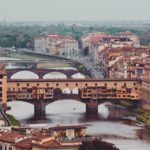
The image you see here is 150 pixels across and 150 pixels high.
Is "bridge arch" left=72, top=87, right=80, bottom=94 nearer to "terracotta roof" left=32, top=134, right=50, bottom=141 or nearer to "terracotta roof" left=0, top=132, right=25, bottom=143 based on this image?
"terracotta roof" left=0, top=132, right=25, bottom=143

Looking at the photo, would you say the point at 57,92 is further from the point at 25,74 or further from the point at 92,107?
the point at 25,74

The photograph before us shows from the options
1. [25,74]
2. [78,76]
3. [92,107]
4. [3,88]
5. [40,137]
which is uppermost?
[40,137]

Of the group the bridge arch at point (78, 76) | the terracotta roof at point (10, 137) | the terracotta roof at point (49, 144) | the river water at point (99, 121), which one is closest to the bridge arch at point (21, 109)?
the river water at point (99, 121)

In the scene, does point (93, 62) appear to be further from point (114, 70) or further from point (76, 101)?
point (76, 101)

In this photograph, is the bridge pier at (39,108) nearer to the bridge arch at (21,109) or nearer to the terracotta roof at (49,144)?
the bridge arch at (21,109)

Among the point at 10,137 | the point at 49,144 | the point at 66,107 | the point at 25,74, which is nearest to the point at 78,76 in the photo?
the point at 25,74
